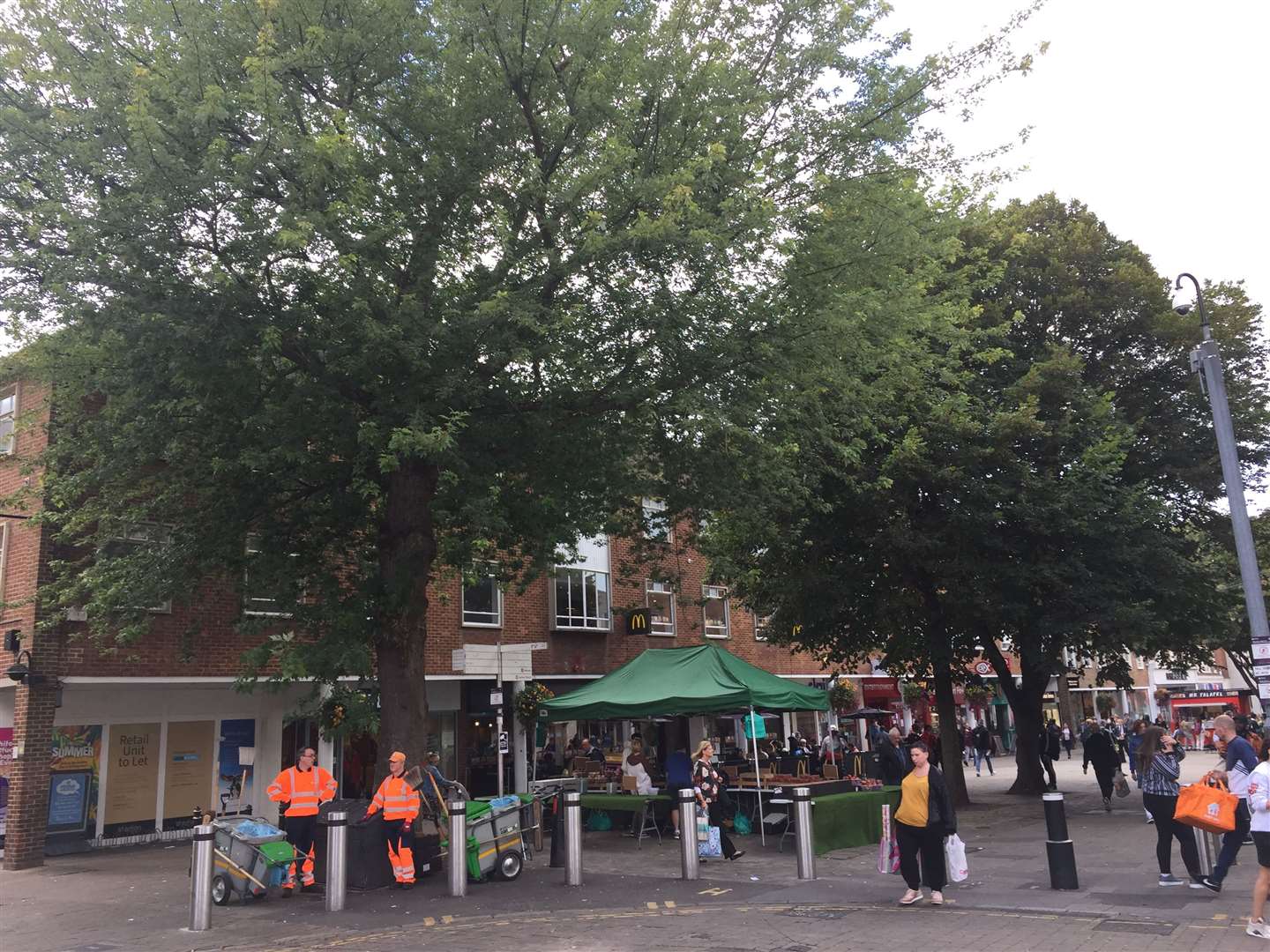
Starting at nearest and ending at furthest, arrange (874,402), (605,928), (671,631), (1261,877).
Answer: (1261,877)
(605,928)
(874,402)
(671,631)

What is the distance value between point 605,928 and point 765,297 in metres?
7.02

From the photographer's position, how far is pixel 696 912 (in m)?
10.1

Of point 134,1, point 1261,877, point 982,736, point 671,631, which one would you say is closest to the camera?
point 1261,877

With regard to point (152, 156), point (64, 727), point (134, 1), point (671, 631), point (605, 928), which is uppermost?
point (134, 1)

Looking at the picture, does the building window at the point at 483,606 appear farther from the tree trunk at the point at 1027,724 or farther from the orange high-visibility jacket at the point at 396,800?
the orange high-visibility jacket at the point at 396,800

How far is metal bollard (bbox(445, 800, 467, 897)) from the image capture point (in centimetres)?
1127

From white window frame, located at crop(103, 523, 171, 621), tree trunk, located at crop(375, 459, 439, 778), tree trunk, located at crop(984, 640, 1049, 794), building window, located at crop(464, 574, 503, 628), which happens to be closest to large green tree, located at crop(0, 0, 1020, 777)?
tree trunk, located at crop(375, 459, 439, 778)

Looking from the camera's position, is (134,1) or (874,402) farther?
(874,402)

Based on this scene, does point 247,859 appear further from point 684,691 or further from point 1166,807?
point 1166,807

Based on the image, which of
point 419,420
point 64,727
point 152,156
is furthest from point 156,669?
point 152,156

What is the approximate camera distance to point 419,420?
432 inches

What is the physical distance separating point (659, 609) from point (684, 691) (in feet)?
44.1

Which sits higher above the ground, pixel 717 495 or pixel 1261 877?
pixel 717 495

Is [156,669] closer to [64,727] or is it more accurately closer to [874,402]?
[64,727]
